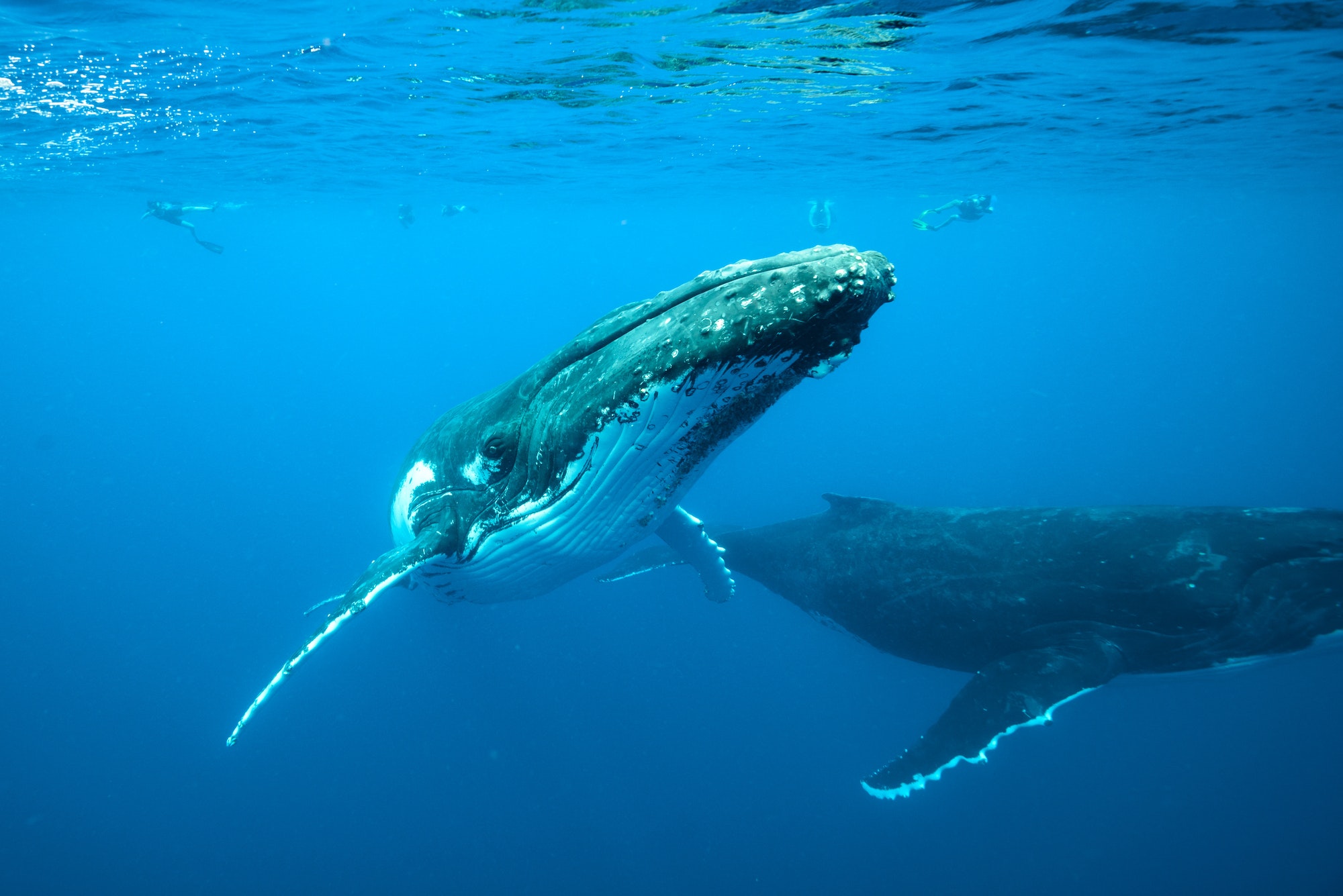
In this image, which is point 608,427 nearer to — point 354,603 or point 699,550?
point 354,603

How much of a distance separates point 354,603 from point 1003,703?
6835mm

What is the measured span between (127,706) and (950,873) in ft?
71.8

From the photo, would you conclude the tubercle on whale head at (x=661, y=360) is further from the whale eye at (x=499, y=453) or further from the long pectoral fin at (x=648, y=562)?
the long pectoral fin at (x=648, y=562)

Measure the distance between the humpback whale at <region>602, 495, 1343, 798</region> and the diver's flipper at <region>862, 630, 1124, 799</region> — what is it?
0.05ft

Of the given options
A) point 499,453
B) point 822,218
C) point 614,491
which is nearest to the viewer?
point 614,491

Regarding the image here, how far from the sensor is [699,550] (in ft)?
32.7

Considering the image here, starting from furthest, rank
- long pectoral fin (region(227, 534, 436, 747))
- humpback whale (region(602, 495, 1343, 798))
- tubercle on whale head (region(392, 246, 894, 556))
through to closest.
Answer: humpback whale (region(602, 495, 1343, 798)) < long pectoral fin (region(227, 534, 436, 747)) < tubercle on whale head (region(392, 246, 894, 556))

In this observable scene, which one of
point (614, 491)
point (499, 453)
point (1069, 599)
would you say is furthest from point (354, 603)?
point (1069, 599)

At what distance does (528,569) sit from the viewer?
5.32 metres

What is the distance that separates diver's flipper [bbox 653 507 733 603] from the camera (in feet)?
31.0

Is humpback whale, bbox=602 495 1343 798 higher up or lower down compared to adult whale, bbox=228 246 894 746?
lower down

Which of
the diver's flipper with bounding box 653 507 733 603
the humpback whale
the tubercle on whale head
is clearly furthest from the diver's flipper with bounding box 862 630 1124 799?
the tubercle on whale head

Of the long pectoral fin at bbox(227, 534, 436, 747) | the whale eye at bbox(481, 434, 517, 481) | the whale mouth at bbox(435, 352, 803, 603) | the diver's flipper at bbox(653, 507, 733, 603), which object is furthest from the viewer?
Result: the diver's flipper at bbox(653, 507, 733, 603)

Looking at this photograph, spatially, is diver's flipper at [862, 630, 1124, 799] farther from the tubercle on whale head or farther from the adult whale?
the tubercle on whale head
